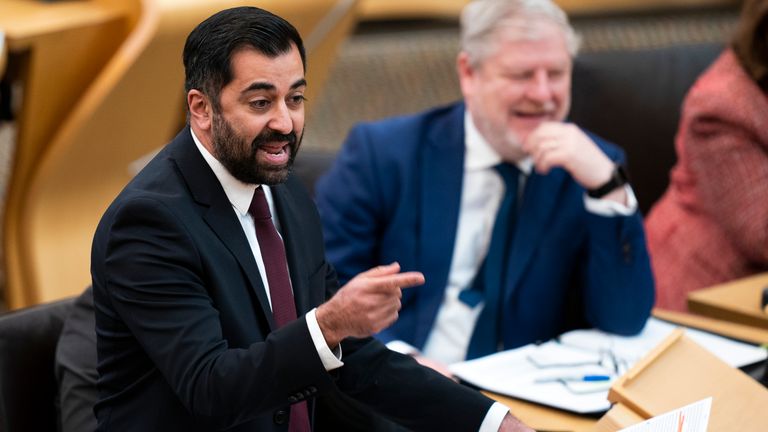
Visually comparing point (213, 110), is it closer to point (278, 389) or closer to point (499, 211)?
point (278, 389)

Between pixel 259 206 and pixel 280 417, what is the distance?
0.77 feet

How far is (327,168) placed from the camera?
2.51m

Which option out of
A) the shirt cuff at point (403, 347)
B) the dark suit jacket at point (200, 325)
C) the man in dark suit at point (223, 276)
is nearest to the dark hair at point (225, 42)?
the man in dark suit at point (223, 276)

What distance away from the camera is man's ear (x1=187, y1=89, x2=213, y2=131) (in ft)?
3.88

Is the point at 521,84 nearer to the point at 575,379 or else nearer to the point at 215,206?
the point at 575,379

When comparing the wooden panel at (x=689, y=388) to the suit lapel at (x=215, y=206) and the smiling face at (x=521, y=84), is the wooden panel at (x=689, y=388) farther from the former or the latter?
the smiling face at (x=521, y=84)

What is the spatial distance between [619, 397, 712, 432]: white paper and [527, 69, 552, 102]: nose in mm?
877

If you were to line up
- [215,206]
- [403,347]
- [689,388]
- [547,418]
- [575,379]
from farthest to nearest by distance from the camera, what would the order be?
[403,347]
[575,379]
[547,418]
[689,388]
[215,206]

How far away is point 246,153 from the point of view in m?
1.19

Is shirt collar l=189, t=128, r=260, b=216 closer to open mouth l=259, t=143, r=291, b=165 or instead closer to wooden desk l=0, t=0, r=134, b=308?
open mouth l=259, t=143, r=291, b=165

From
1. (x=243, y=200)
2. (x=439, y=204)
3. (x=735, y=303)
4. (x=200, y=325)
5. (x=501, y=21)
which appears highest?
(x=501, y=21)

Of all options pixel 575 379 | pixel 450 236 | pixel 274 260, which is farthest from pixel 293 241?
pixel 450 236

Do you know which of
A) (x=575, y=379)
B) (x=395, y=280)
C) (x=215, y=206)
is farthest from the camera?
(x=575, y=379)

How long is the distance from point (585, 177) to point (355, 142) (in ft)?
1.48
